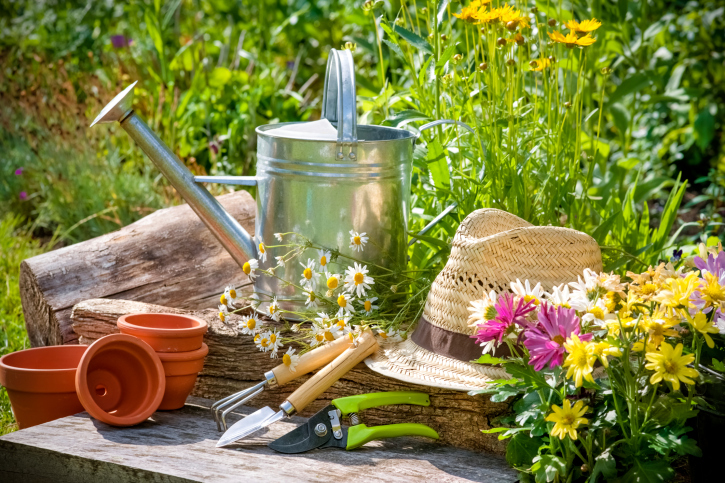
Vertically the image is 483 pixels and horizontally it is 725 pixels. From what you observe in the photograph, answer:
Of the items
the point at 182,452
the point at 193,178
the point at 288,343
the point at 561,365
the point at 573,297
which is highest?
the point at 193,178

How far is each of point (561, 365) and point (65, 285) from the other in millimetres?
1515

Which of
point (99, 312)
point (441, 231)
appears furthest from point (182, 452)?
point (441, 231)

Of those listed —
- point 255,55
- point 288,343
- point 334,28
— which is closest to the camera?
point 288,343

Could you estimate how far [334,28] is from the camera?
15.5ft

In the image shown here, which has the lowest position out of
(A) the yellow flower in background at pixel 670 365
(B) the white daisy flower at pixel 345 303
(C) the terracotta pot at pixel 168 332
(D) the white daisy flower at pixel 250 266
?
(C) the terracotta pot at pixel 168 332

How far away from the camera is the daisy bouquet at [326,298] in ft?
5.67

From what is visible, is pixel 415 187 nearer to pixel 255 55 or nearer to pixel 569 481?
pixel 569 481

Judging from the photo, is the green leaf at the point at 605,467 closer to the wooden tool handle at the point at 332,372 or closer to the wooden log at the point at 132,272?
the wooden tool handle at the point at 332,372

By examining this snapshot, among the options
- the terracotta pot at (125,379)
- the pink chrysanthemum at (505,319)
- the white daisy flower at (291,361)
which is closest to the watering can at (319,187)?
the white daisy flower at (291,361)

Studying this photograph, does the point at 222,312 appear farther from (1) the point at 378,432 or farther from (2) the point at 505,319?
(2) the point at 505,319

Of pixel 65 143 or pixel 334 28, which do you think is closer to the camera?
pixel 65 143

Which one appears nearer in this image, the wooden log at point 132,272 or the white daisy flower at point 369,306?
the white daisy flower at point 369,306

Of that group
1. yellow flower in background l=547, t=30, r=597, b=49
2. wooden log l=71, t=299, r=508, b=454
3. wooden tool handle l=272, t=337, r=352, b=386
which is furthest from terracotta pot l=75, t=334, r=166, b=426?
yellow flower in background l=547, t=30, r=597, b=49

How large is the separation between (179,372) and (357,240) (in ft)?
1.70
